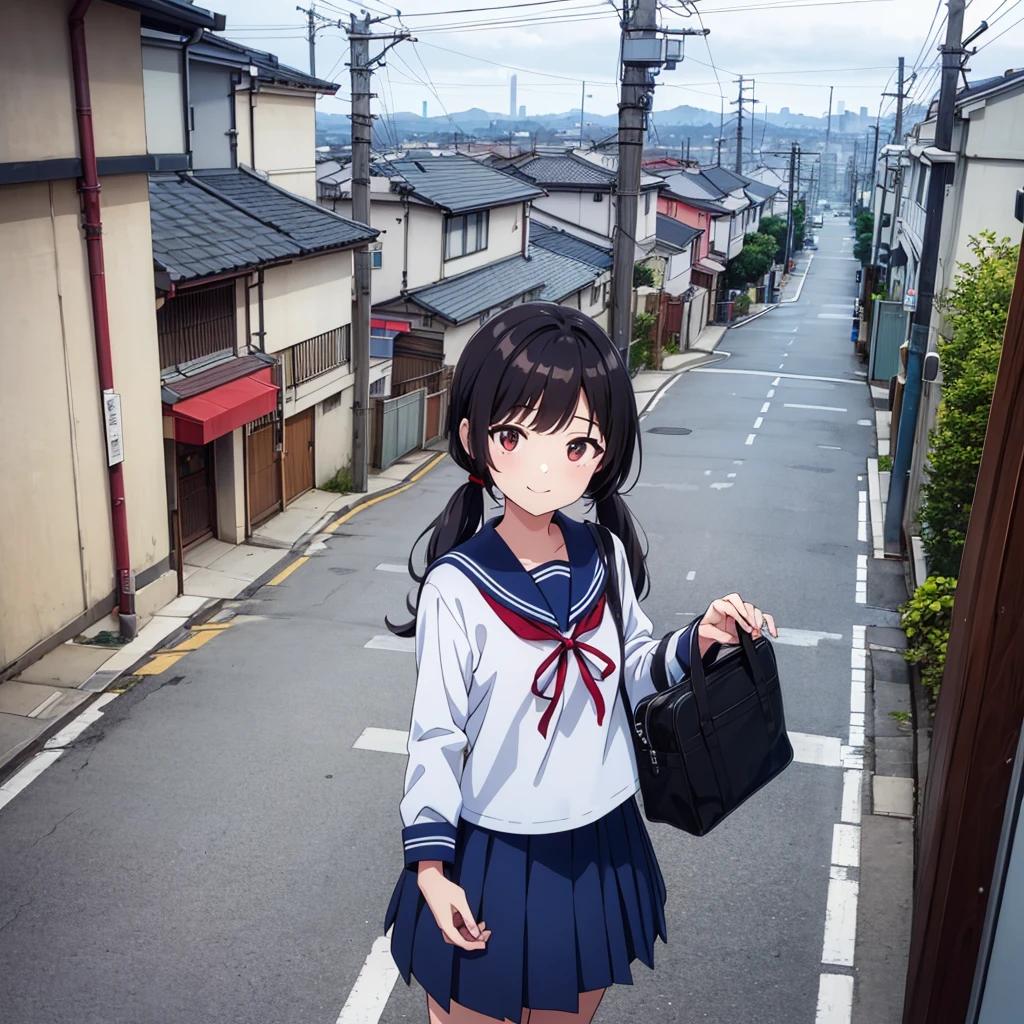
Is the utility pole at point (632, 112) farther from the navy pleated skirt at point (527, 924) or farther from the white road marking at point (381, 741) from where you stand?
the navy pleated skirt at point (527, 924)

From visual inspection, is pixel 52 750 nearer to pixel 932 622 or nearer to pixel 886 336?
pixel 932 622

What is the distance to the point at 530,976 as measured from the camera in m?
3.80

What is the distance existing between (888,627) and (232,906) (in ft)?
29.6

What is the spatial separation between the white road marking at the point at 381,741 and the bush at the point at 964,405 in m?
5.82

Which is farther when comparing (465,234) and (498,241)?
(498,241)

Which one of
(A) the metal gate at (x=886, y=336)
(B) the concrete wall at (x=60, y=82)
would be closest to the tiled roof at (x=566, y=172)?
(A) the metal gate at (x=886, y=336)

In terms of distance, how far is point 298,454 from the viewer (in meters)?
20.2

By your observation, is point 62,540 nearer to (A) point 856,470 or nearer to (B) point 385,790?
(B) point 385,790

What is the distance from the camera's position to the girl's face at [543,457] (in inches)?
148

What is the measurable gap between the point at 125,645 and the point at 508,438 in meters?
9.55

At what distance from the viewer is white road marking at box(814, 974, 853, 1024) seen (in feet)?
20.4

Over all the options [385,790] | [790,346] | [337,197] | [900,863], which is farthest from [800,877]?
[790,346]

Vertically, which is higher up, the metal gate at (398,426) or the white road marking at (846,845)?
the white road marking at (846,845)

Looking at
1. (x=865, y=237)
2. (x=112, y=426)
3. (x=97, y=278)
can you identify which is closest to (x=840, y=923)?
(x=112, y=426)
